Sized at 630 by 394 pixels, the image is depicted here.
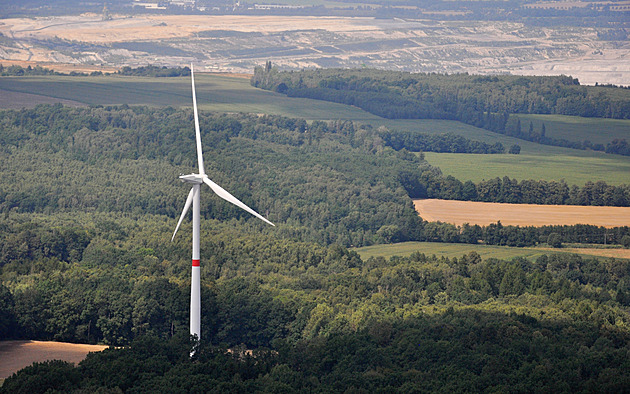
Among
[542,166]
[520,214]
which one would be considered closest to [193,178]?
[520,214]

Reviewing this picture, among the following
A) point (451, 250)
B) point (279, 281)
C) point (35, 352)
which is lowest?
point (451, 250)

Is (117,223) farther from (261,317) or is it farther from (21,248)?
(261,317)

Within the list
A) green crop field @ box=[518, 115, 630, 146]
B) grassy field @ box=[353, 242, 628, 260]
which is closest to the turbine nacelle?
grassy field @ box=[353, 242, 628, 260]

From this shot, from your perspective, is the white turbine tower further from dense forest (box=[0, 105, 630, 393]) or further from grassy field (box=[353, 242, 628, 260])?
grassy field (box=[353, 242, 628, 260])

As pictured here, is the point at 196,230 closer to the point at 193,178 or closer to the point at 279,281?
the point at 193,178

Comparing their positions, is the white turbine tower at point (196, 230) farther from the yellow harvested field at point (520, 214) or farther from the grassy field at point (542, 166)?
the grassy field at point (542, 166)

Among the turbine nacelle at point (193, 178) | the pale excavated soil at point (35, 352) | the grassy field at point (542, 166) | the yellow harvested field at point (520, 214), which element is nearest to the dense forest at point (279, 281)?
the pale excavated soil at point (35, 352)

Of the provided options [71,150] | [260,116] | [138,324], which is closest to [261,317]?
[138,324]
